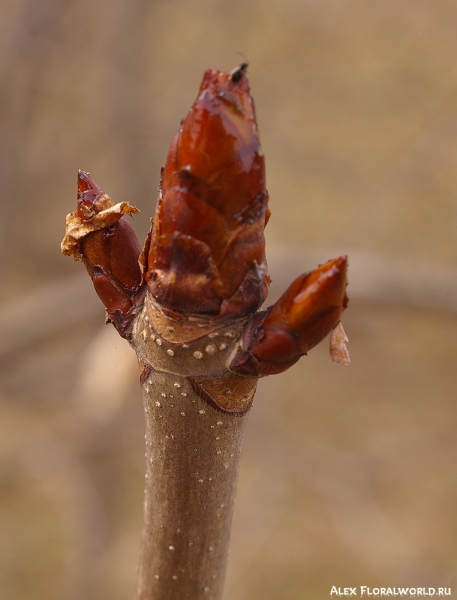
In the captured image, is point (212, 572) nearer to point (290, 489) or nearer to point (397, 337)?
point (290, 489)

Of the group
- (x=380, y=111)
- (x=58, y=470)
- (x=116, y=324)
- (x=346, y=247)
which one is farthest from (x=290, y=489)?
(x=116, y=324)

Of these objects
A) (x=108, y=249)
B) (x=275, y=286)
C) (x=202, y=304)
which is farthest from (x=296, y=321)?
(x=275, y=286)

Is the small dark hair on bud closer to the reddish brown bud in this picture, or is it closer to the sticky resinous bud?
the sticky resinous bud

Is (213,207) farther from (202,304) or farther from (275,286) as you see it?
(275,286)

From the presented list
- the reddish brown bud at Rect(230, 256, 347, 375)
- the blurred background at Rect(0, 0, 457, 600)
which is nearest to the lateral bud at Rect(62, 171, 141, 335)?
the reddish brown bud at Rect(230, 256, 347, 375)

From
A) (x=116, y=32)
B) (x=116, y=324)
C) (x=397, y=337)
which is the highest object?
(x=116, y=32)
